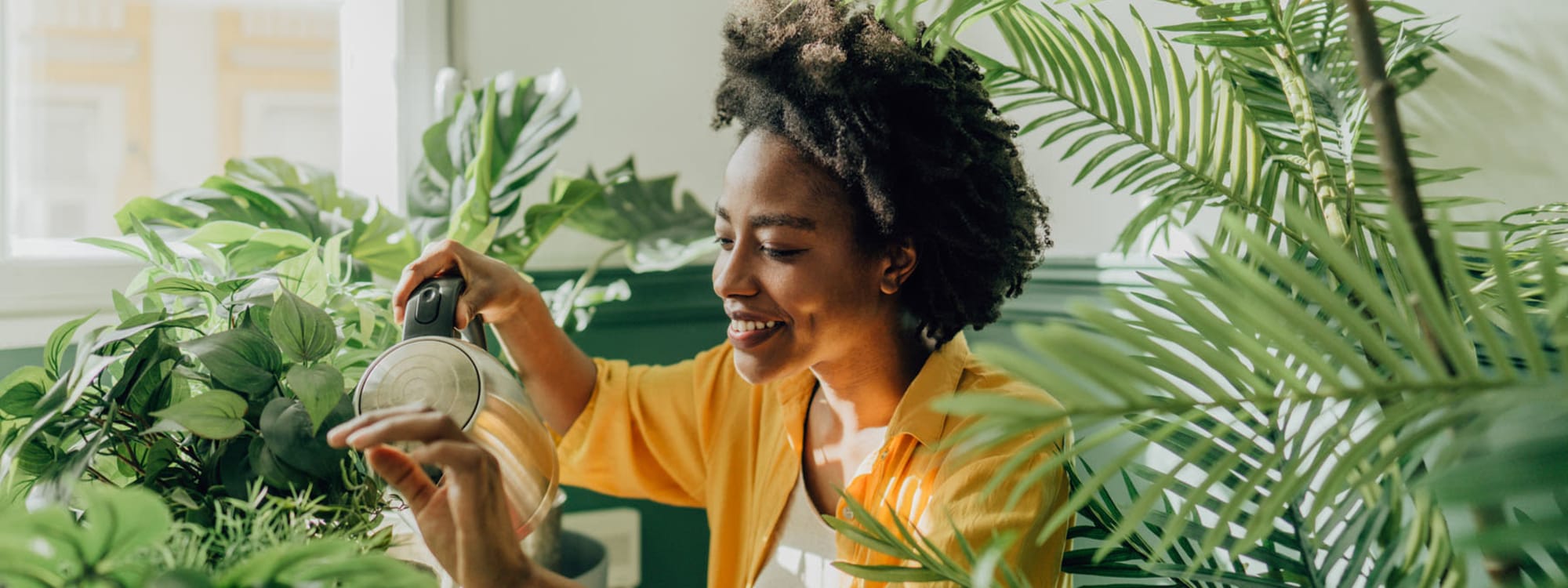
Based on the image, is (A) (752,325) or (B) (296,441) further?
(A) (752,325)

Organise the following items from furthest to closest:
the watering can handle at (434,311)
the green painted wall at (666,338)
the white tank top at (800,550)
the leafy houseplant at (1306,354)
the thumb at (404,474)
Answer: the green painted wall at (666,338), the white tank top at (800,550), the watering can handle at (434,311), the thumb at (404,474), the leafy houseplant at (1306,354)

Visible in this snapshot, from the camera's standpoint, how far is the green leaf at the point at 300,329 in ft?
2.23

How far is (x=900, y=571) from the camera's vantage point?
58 cm

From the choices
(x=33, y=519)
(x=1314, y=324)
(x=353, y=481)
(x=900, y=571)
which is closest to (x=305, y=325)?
(x=353, y=481)

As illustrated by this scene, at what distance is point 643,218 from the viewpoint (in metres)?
1.35

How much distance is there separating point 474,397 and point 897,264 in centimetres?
40

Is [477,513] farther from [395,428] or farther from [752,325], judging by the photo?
[752,325]

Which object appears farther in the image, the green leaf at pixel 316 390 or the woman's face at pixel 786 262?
the woman's face at pixel 786 262

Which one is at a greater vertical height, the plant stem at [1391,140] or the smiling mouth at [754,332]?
the plant stem at [1391,140]

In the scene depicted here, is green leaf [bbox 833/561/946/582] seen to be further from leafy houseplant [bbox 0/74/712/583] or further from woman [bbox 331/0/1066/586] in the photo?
leafy houseplant [bbox 0/74/712/583]

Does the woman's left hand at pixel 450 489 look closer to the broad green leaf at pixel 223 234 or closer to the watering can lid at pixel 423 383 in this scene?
the watering can lid at pixel 423 383

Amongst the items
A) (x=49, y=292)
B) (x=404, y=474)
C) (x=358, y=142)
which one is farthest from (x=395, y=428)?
(x=358, y=142)

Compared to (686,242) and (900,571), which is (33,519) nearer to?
(900,571)

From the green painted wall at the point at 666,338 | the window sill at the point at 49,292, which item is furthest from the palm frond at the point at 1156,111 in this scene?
the window sill at the point at 49,292
